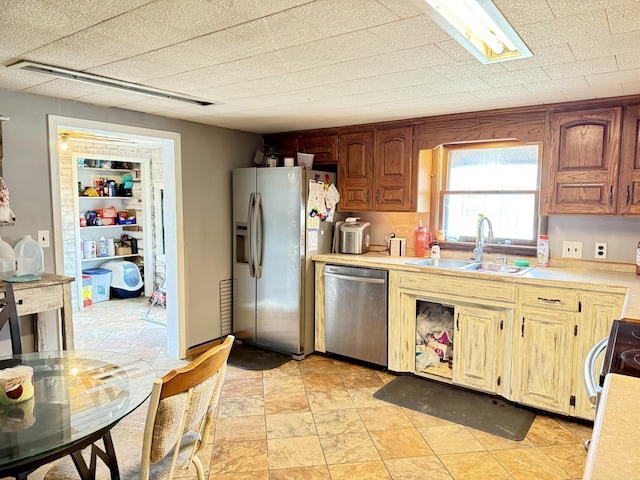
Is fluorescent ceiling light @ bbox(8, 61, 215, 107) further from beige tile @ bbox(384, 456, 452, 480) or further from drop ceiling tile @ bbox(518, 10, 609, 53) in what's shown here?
beige tile @ bbox(384, 456, 452, 480)

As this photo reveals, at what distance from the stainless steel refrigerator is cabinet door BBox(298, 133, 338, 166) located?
196mm

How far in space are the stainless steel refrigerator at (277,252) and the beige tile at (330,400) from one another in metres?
0.72

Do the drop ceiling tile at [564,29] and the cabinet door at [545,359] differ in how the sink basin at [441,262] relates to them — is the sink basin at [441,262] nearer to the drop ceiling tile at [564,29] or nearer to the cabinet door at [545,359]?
the cabinet door at [545,359]

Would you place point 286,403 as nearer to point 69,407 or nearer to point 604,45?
point 69,407

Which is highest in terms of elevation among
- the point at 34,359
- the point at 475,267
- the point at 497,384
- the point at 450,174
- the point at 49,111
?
the point at 49,111

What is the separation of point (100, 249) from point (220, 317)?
284cm

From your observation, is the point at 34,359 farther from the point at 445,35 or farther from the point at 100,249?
the point at 100,249

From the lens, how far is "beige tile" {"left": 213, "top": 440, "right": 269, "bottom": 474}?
233cm

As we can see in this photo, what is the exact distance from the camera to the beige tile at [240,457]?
2.33m

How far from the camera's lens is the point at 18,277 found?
8.68 feet

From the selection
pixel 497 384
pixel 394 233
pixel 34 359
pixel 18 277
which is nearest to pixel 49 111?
pixel 18 277

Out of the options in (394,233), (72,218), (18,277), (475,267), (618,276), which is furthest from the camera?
(72,218)

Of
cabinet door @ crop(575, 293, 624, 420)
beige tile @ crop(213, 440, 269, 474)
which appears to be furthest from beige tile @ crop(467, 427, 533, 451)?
beige tile @ crop(213, 440, 269, 474)

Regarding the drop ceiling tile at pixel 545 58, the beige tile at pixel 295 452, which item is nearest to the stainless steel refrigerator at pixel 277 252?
the beige tile at pixel 295 452
